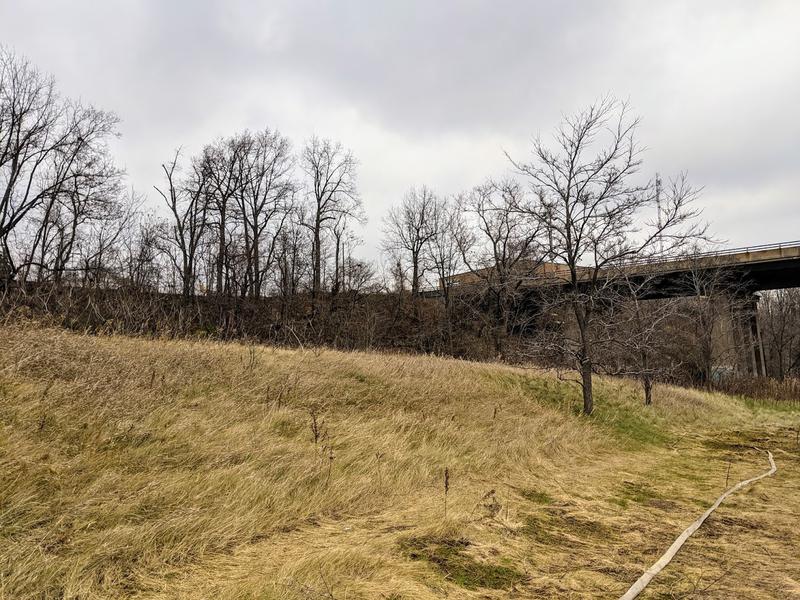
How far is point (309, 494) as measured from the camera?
5.07 meters

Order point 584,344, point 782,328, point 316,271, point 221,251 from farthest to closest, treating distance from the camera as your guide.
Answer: point 782,328, point 316,271, point 221,251, point 584,344

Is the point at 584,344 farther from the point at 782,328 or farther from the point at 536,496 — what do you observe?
the point at 782,328

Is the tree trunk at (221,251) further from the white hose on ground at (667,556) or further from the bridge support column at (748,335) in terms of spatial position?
the bridge support column at (748,335)

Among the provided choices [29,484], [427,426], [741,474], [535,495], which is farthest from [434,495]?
[741,474]

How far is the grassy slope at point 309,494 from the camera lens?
3400mm

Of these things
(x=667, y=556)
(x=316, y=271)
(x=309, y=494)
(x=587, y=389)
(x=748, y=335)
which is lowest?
(x=667, y=556)

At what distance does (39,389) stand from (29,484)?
1.84m

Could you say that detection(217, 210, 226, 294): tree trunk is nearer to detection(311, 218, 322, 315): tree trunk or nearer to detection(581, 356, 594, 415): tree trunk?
detection(311, 218, 322, 315): tree trunk

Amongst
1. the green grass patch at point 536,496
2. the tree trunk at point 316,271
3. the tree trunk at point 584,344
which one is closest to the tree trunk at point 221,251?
the tree trunk at point 316,271

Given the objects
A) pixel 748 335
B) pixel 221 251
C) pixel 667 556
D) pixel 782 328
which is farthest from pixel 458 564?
pixel 782 328

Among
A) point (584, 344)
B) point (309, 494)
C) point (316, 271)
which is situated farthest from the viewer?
point (316, 271)

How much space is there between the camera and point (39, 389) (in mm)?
5121

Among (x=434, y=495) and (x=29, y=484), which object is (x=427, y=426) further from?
(x=29, y=484)

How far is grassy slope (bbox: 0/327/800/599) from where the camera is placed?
3400 millimetres
